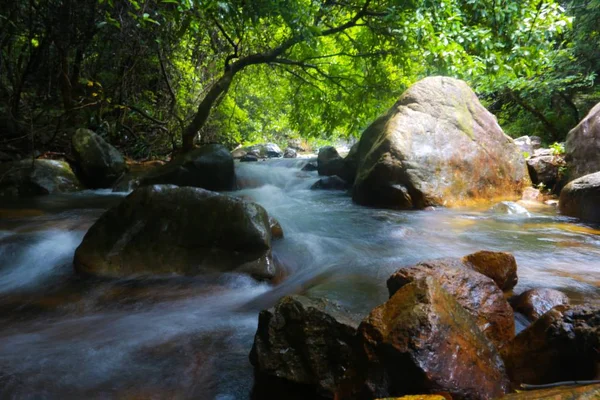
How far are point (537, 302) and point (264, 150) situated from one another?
649 inches

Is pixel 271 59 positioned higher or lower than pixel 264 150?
higher

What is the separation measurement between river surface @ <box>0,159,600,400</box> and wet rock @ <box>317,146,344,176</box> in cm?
464

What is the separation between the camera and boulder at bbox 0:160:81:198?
7.13 metres

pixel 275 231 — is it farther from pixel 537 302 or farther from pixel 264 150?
pixel 264 150

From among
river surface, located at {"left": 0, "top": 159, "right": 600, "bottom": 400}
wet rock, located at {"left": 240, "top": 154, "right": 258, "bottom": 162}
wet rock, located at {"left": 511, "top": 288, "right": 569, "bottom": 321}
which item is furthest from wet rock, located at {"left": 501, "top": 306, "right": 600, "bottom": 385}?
wet rock, located at {"left": 240, "top": 154, "right": 258, "bottom": 162}

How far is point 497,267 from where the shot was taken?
9.32 ft

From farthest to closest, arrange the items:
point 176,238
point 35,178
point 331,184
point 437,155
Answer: point 331,184 → point 35,178 → point 437,155 → point 176,238

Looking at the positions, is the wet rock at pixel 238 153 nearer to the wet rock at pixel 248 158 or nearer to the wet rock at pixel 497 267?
the wet rock at pixel 248 158

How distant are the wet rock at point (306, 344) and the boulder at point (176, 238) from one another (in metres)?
1.49

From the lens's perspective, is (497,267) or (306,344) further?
(497,267)

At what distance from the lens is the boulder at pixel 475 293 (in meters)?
2.13

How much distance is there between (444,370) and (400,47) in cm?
590

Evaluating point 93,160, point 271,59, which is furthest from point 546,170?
point 93,160

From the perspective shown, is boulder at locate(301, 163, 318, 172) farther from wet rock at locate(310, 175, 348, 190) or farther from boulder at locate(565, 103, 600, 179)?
boulder at locate(565, 103, 600, 179)
